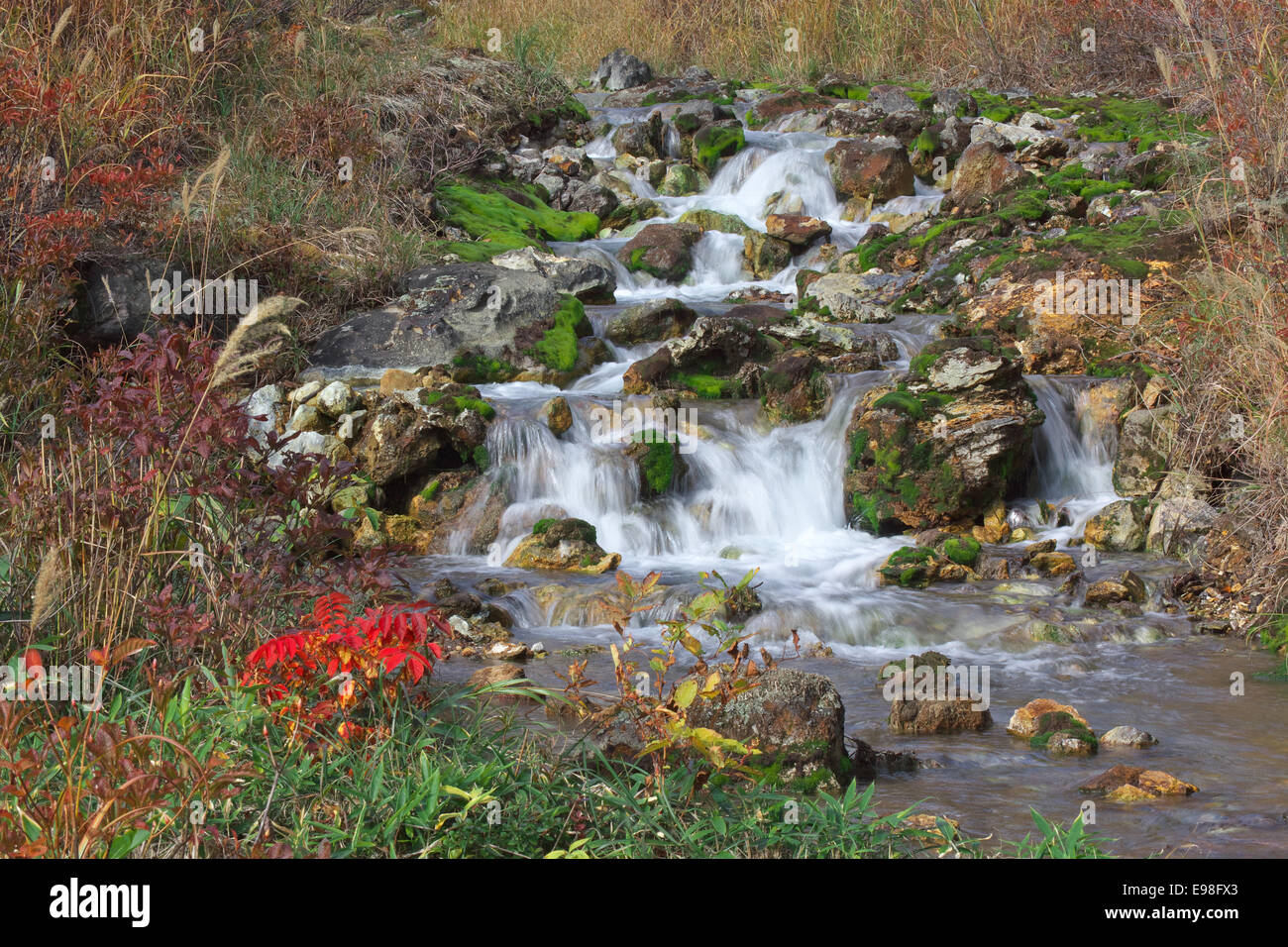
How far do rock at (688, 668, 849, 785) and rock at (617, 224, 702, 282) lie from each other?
8.84 metres

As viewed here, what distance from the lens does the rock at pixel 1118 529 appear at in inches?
301

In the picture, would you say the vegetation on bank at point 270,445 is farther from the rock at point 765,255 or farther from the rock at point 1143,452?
the rock at point 765,255

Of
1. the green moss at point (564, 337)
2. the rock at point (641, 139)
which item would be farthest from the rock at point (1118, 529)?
the rock at point (641, 139)

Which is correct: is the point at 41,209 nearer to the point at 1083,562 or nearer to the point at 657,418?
the point at 657,418

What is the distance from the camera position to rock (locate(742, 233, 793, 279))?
12805mm

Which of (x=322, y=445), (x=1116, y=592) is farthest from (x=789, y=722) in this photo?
(x=322, y=445)

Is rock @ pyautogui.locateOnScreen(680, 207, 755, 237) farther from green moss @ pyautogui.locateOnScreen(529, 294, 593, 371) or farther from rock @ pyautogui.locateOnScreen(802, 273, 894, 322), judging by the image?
green moss @ pyautogui.locateOnScreen(529, 294, 593, 371)

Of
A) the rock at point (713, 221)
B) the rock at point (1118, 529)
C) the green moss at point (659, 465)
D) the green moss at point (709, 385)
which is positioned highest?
the rock at point (713, 221)

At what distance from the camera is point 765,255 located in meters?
12.9

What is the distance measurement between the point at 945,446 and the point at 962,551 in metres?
0.98

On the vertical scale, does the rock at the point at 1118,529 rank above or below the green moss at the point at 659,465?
below

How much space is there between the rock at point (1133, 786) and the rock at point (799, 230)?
9.59 metres

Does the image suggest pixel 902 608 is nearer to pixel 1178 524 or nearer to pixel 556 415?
pixel 1178 524

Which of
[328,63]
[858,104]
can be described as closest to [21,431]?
[328,63]
